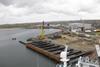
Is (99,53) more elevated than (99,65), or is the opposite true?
(99,53)

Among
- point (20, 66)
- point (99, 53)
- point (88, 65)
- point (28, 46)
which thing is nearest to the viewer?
point (99, 53)

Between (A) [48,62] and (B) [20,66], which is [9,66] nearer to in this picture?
(B) [20,66]

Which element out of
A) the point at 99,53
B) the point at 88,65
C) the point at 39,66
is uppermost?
the point at 99,53

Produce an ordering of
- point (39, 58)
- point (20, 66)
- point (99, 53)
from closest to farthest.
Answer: point (99, 53) → point (20, 66) → point (39, 58)

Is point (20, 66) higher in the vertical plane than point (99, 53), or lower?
lower

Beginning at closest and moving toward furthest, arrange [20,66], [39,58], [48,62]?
[20,66]
[48,62]
[39,58]

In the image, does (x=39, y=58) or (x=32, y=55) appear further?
(x=32, y=55)

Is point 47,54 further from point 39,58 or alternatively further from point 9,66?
→ point 9,66

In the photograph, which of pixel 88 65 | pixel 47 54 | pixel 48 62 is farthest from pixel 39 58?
pixel 88 65

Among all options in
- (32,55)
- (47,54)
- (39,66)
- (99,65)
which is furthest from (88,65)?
(32,55)
